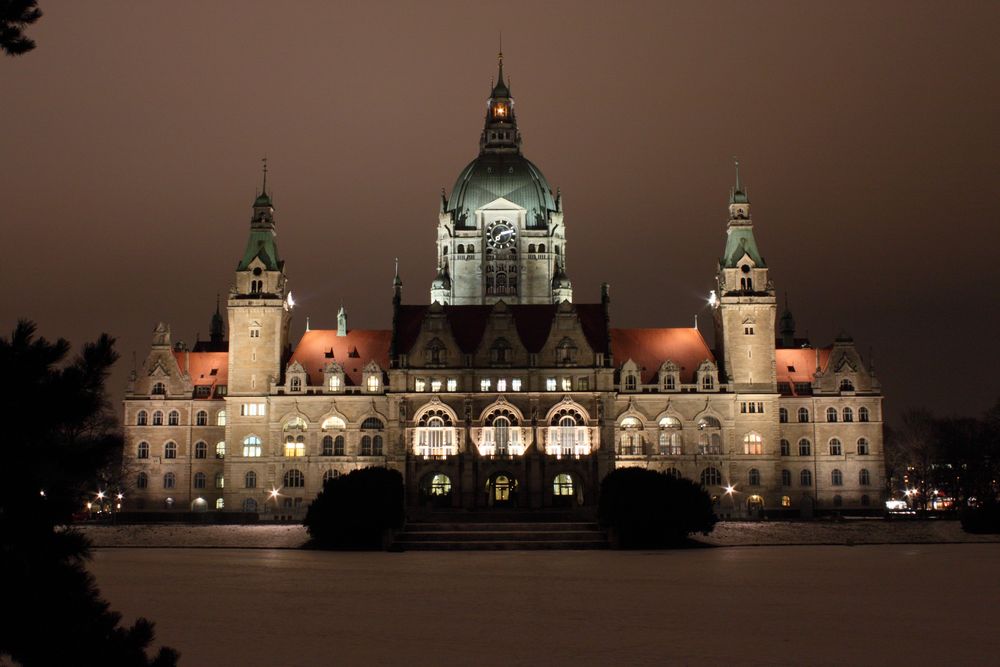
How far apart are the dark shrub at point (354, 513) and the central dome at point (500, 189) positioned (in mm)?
71425

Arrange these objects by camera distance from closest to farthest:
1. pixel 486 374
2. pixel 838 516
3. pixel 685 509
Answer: pixel 685 509, pixel 838 516, pixel 486 374

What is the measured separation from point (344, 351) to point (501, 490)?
1997cm

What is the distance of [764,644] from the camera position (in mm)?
23344

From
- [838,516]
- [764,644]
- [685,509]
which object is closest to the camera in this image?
[764,644]

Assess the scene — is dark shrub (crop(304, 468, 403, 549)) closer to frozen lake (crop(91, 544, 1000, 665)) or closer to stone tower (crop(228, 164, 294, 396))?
frozen lake (crop(91, 544, 1000, 665))

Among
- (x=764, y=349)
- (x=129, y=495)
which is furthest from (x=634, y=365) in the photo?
(x=129, y=495)

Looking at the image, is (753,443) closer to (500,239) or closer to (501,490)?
(501,490)

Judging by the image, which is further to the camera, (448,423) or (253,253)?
(253,253)

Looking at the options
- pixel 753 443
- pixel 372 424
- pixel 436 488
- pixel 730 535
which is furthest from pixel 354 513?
pixel 753 443

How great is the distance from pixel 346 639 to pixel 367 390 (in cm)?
7513

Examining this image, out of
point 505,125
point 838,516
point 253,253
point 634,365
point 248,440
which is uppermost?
point 505,125

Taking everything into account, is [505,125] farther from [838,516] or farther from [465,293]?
[838,516]

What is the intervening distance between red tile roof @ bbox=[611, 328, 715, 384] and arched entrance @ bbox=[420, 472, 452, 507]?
19258mm

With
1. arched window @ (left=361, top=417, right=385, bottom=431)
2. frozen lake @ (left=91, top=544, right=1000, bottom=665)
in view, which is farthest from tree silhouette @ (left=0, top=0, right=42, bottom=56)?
arched window @ (left=361, top=417, right=385, bottom=431)
